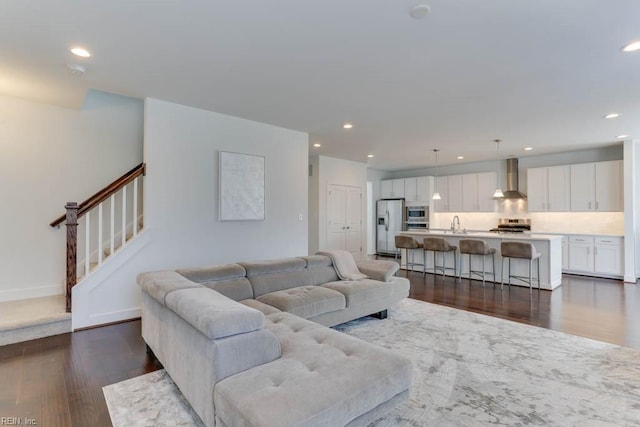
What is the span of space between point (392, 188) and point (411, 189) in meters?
0.65

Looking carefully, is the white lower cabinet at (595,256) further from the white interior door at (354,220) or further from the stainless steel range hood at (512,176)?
the white interior door at (354,220)

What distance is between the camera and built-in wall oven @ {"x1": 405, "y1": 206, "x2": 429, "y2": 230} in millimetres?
9023

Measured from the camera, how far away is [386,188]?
9.99m

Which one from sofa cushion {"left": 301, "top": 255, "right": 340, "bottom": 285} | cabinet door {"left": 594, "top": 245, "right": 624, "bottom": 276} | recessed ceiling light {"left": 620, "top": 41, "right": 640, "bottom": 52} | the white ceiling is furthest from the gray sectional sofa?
cabinet door {"left": 594, "top": 245, "right": 624, "bottom": 276}

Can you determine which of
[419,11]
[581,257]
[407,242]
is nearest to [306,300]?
[419,11]

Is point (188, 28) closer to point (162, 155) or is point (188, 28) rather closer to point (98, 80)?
point (98, 80)

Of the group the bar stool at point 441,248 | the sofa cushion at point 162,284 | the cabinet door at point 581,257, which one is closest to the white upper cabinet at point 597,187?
the cabinet door at point 581,257

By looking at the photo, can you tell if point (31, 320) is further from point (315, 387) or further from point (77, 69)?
point (315, 387)

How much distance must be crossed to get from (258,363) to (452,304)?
3544 mm

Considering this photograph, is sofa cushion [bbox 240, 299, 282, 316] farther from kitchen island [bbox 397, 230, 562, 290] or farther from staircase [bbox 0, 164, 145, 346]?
kitchen island [bbox 397, 230, 562, 290]

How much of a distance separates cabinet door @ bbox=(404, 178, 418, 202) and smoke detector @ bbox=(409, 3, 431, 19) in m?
7.37

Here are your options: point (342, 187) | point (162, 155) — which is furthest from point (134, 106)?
point (342, 187)

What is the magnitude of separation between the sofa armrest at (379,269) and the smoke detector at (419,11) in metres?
2.85

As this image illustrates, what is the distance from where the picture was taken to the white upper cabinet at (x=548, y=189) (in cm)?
698
